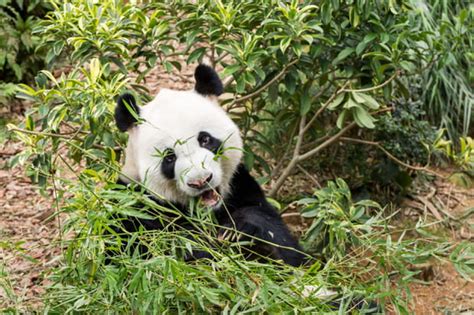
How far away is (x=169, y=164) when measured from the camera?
141 inches

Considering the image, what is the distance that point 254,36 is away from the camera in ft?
13.7

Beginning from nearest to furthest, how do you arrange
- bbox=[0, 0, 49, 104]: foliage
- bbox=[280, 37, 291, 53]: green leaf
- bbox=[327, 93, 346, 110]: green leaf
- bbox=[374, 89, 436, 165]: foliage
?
bbox=[280, 37, 291, 53]: green leaf, bbox=[327, 93, 346, 110]: green leaf, bbox=[374, 89, 436, 165]: foliage, bbox=[0, 0, 49, 104]: foliage

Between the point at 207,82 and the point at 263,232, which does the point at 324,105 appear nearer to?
the point at 207,82

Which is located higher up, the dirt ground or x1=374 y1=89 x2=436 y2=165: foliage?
x1=374 y1=89 x2=436 y2=165: foliage

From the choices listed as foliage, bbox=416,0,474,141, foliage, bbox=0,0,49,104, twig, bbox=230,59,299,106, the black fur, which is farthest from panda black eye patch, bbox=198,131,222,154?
foliage, bbox=0,0,49,104

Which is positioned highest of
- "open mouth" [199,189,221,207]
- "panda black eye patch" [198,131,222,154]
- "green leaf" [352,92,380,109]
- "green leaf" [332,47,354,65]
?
"green leaf" [332,47,354,65]

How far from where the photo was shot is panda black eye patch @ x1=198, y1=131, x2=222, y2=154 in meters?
3.63

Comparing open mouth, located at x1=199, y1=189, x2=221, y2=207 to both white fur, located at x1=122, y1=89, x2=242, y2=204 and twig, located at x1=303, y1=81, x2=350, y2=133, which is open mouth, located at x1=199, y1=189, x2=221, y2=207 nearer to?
white fur, located at x1=122, y1=89, x2=242, y2=204

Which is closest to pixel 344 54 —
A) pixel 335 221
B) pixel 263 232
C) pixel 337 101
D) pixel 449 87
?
pixel 337 101

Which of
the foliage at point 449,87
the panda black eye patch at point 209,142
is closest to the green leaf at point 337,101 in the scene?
the panda black eye patch at point 209,142

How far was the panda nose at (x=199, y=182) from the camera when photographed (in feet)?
11.2

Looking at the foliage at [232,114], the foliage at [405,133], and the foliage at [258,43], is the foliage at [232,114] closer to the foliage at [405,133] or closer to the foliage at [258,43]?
the foliage at [258,43]

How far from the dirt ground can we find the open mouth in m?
1.18

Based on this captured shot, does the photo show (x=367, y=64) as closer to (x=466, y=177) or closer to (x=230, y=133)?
→ (x=230, y=133)
